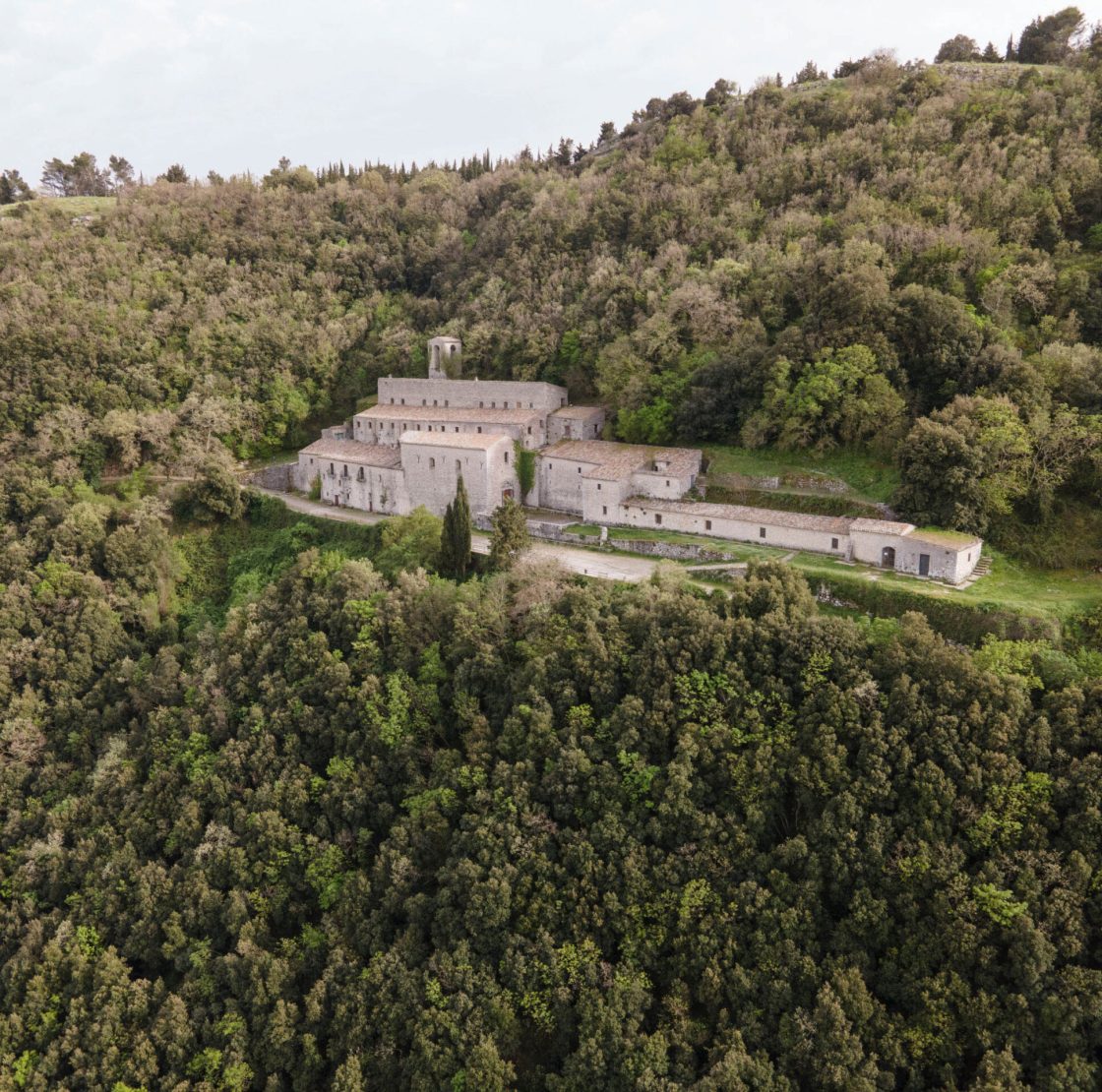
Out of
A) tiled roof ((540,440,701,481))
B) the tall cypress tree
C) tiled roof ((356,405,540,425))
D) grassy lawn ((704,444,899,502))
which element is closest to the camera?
the tall cypress tree

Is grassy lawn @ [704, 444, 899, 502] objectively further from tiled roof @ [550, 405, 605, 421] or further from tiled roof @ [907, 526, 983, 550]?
tiled roof @ [550, 405, 605, 421]

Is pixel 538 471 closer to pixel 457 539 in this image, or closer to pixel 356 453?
pixel 457 539

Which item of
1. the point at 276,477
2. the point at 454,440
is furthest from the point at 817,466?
the point at 276,477

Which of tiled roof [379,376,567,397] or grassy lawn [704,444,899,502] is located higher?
tiled roof [379,376,567,397]

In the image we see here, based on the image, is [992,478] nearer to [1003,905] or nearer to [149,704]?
[1003,905]

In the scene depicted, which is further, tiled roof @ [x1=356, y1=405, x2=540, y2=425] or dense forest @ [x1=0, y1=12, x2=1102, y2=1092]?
tiled roof @ [x1=356, y1=405, x2=540, y2=425]

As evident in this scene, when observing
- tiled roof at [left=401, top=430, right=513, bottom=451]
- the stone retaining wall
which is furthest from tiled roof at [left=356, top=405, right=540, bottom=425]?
the stone retaining wall

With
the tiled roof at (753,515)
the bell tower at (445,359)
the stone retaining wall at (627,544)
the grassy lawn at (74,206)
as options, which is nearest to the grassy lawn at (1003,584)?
the stone retaining wall at (627,544)

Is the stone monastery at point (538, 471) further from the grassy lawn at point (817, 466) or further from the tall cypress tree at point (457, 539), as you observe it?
the tall cypress tree at point (457, 539)

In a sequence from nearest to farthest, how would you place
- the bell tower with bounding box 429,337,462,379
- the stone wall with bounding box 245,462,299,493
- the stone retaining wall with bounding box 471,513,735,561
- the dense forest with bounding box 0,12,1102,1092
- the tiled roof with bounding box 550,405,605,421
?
the dense forest with bounding box 0,12,1102,1092 → the stone retaining wall with bounding box 471,513,735,561 → the tiled roof with bounding box 550,405,605,421 → the stone wall with bounding box 245,462,299,493 → the bell tower with bounding box 429,337,462,379
